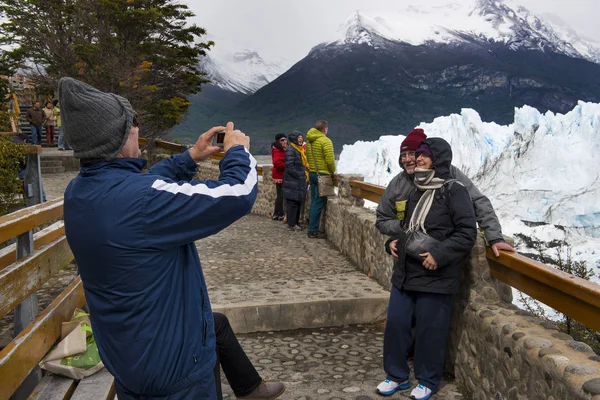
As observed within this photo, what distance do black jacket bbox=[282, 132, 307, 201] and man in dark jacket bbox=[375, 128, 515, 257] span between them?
203 inches

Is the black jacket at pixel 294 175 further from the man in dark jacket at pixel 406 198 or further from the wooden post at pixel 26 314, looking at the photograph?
the wooden post at pixel 26 314

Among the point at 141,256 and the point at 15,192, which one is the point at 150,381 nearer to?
the point at 141,256

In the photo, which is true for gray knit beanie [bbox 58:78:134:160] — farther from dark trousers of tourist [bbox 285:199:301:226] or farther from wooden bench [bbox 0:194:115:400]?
dark trousers of tourist [bbox 285:199:301:226]

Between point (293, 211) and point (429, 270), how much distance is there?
21.2ft

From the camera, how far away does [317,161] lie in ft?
28.3

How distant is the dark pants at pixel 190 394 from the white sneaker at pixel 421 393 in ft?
6.35

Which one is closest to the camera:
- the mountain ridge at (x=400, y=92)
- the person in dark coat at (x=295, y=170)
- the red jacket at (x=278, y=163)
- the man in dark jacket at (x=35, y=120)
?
the person in dark coat at (x=295, y=170)

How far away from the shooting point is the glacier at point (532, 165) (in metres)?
39.4

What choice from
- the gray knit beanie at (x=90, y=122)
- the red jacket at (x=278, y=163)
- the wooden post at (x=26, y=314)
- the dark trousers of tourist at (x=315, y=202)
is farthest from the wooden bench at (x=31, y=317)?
the red jacket at (x=278, y=163)

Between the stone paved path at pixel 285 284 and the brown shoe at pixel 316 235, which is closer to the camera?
the stone paved path at pixel 285 284

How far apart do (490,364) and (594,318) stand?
910 mm

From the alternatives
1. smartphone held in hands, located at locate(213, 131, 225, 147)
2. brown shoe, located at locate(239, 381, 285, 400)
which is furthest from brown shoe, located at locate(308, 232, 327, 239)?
smartphone held in hands, located at locate(213, 131, 225, 147)

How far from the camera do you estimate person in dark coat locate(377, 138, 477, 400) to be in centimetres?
330

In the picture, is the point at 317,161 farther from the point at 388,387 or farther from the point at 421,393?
the point at 421,393
